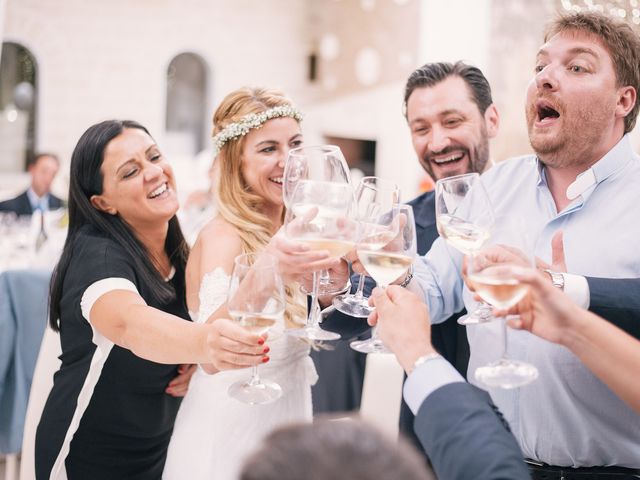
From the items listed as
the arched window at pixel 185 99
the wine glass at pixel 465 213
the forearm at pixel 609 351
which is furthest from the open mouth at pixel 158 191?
the arched window at pixel 185 99

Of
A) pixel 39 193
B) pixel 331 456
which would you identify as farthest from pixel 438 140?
pixel 39 193

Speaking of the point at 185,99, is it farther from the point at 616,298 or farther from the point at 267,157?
the point at 616,298

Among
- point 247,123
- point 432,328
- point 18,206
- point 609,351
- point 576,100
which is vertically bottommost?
point 18,206

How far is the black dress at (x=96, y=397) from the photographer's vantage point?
200cm

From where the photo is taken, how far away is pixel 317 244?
1.44 m

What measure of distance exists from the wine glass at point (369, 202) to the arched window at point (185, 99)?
10.5 meters

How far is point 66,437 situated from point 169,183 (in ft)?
2.86

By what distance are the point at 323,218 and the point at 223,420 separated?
0.92m

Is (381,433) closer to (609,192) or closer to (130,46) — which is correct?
(609,192)

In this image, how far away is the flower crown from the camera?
2193mm

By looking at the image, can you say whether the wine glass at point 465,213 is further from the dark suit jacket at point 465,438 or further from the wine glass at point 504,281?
the dark suit jacket at point 465,438

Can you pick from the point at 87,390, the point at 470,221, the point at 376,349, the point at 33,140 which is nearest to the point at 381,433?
the point at 470,221

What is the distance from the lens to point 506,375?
1247 millimetres

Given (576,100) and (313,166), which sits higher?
(576,100)
